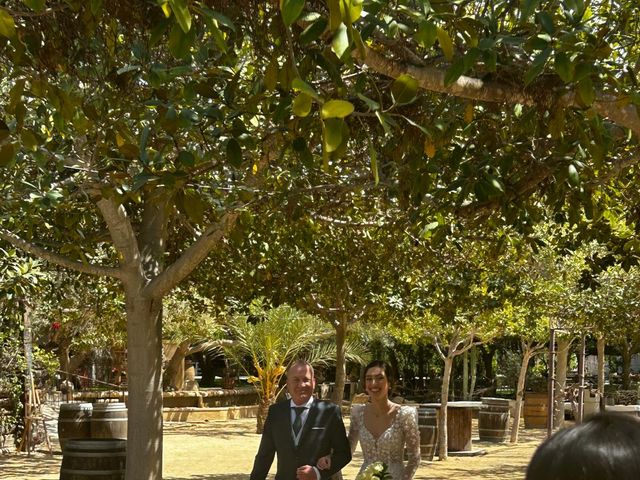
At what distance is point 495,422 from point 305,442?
19279 mm

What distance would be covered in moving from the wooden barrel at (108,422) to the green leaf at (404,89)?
41.8ft

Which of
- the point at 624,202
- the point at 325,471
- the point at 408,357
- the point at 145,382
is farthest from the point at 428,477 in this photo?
the point at 408,357

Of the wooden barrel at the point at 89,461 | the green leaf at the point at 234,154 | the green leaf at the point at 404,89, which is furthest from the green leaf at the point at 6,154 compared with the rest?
the wooden barrel at the point at 89,461

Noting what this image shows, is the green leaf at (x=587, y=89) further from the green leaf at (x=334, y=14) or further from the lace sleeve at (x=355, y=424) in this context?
the lace sleeve at (x=355, y=424)

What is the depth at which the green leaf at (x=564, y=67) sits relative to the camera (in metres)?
3.48

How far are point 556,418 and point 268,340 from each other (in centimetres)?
715

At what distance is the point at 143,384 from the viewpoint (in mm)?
10797

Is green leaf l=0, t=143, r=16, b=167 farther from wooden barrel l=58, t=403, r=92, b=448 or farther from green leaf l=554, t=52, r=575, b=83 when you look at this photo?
wooden barrel l=58, t=403, r=92, b=448

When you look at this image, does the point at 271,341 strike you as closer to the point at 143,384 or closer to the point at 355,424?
the point at 143,384

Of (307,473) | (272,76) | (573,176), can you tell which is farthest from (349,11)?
(307,473)

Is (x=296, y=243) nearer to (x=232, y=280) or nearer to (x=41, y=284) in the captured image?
(x=232, y=280)

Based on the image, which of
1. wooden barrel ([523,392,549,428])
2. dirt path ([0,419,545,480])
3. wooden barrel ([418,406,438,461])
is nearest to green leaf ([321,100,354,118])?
dirt path ([0,419,545,480])

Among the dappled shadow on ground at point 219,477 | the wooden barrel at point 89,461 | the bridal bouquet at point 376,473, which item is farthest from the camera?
the dappled shadow on ground at point 219,477

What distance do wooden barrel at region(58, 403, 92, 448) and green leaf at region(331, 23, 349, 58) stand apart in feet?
46.7
